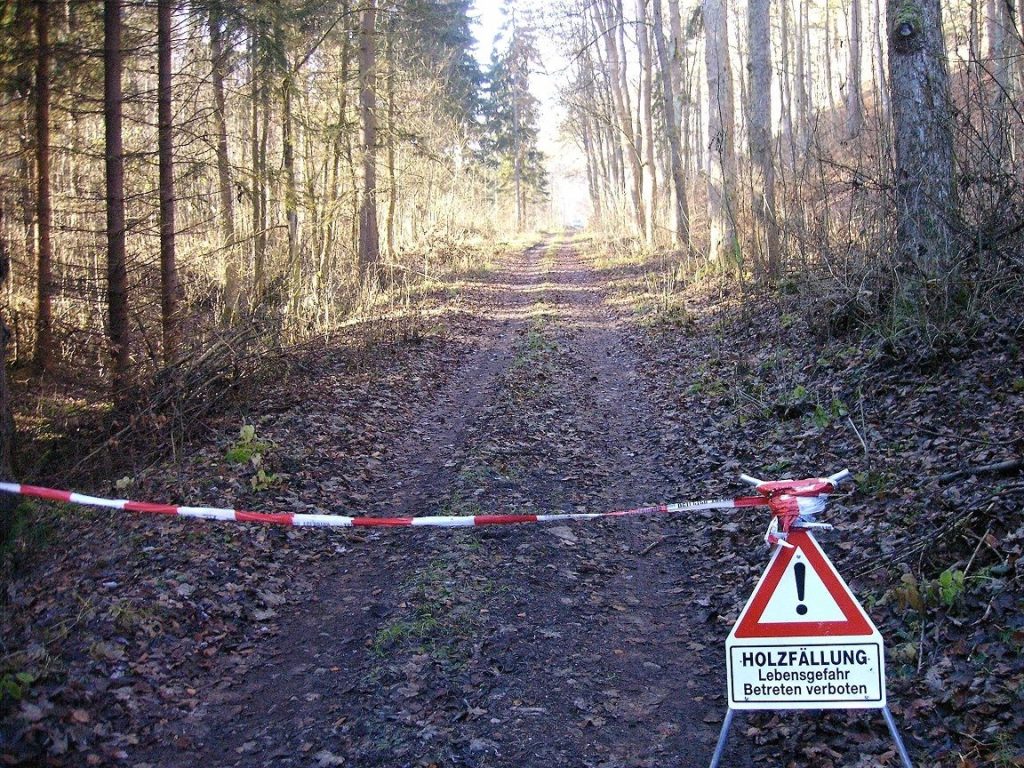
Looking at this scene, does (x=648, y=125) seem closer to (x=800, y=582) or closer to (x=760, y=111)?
(x=760, y=111)

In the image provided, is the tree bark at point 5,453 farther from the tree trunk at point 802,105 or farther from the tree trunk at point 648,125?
the tree trunk at point 648,125

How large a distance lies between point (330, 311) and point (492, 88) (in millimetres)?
39070

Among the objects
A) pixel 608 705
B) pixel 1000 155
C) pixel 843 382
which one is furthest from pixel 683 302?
pixel 608 705

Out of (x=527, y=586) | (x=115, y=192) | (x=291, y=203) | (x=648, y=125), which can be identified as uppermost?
(x=648, y=125)

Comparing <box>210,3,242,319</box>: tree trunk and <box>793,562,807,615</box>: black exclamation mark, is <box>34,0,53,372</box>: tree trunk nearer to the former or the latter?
<box>210,3,242,319</box>: tree trunk

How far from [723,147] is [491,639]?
1435 centimetres

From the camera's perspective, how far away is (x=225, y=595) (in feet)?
19.1

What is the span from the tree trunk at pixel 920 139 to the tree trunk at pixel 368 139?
460 inches

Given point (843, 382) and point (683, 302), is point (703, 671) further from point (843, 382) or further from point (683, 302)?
point (683, 302)

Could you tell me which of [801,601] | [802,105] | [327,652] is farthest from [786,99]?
[801,601]

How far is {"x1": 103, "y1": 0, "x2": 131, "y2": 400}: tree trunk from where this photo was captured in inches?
378

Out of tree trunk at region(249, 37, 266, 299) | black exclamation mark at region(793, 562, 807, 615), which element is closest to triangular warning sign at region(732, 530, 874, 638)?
black exclamation mark at region(793, 562, 807, 615)

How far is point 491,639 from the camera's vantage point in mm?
5184

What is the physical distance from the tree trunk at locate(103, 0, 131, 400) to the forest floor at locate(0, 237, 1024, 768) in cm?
182
